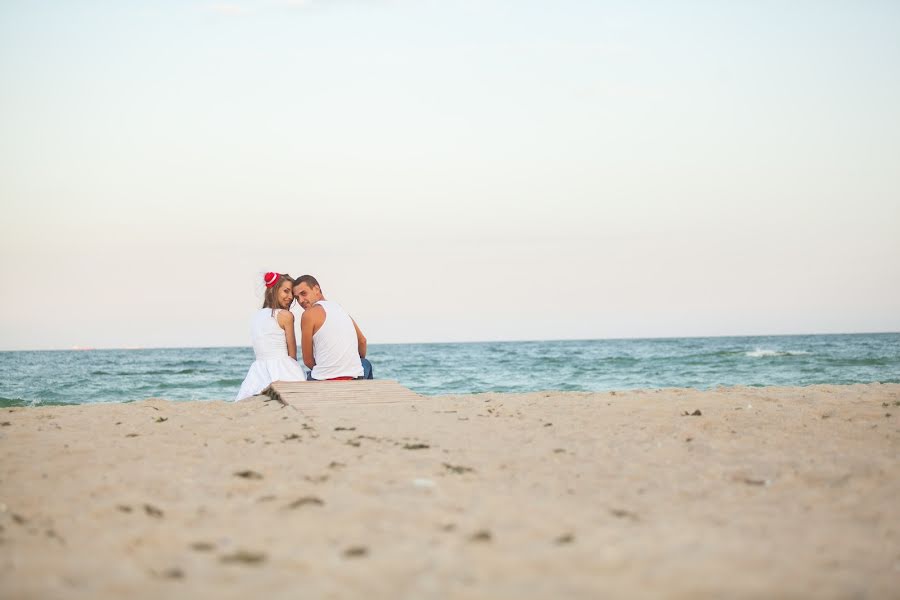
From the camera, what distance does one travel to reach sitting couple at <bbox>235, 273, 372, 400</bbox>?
7801mm

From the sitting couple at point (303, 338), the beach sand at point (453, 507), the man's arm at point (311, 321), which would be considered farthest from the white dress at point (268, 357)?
the beach sand at point (453, 507)

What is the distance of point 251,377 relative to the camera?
27.8ft

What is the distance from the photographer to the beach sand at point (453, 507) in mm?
2512

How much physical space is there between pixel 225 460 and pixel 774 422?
4.55 m

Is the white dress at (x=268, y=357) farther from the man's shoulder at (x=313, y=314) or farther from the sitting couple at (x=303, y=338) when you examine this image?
the man's shoulder at (x=313, y=314)

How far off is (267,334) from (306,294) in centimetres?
68

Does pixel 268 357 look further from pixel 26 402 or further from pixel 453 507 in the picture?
pixel 26 402

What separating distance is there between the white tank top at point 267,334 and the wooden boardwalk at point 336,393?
1.72 ft

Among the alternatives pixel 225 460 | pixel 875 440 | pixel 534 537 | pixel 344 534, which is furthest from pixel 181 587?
pixel 875 440

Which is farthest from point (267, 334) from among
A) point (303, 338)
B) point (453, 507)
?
point (453, 507)

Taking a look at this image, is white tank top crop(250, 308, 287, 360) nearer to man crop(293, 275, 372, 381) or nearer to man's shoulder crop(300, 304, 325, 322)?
man crop(293, 275, 372, 381)

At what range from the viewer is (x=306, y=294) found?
26.5 ft

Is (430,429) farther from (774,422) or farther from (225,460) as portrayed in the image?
(774,422)

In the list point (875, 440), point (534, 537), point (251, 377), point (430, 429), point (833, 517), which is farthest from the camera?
point (251, 377)
